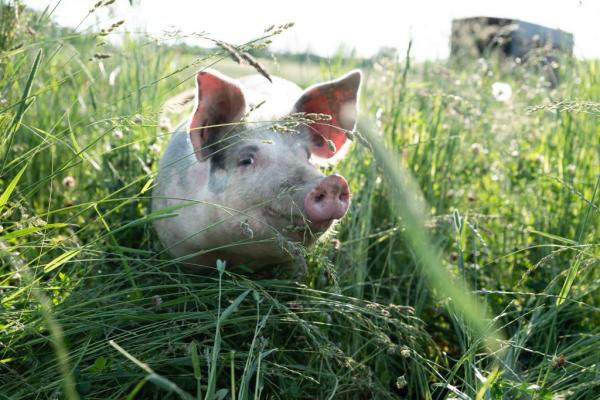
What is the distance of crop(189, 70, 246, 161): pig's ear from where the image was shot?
10.3 ft

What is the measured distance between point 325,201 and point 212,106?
2.26 ft

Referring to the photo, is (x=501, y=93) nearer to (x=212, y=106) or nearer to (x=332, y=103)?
(x=332, y=103)

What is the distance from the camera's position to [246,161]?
10.3ft

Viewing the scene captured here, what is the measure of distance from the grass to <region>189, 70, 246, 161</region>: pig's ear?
171mm

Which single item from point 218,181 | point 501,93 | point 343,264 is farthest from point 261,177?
point 501,93

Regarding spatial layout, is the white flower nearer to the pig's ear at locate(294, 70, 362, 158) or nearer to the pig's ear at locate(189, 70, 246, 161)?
the pig's ear at locate(294, 70, 362, 158)

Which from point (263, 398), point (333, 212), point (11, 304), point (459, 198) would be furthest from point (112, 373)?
point (459, 198)

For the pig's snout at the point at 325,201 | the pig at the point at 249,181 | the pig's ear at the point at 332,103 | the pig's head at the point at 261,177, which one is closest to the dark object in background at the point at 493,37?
the pig's ear at the point at 332,103

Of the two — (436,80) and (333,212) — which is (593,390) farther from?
(436,80)

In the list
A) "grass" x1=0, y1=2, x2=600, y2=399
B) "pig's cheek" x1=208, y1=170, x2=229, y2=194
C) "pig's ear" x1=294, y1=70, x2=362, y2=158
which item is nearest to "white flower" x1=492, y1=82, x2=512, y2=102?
→ "grass" x1=0, y1=2, x2=600, y2=399

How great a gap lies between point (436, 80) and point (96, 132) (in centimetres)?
204

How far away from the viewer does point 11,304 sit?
7.30 feet

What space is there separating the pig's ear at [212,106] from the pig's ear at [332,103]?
37cm

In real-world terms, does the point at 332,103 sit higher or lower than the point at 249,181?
higher
